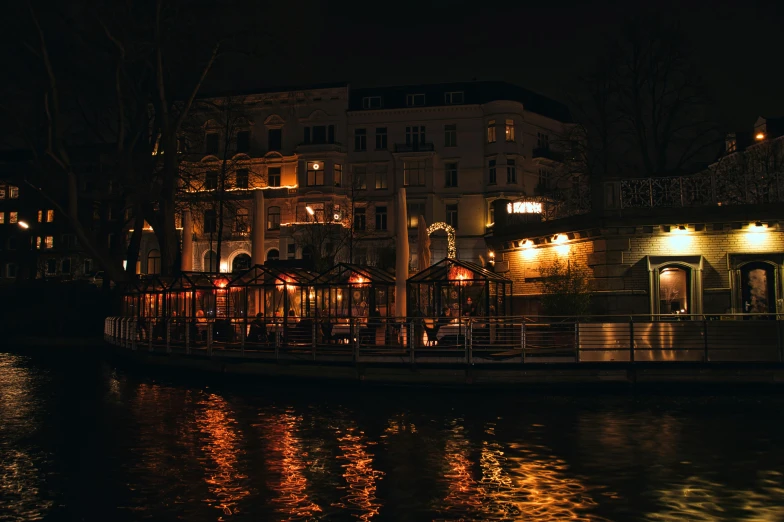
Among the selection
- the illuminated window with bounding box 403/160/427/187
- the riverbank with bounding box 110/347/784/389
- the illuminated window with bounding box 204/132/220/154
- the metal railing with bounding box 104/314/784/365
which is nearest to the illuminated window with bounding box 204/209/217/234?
the illuminated window with bounding box 204/132/220/154

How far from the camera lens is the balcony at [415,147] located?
6969 centimetres

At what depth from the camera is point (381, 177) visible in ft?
232

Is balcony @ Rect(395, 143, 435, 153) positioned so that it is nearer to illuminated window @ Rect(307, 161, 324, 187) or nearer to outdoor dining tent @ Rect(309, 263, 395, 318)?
illuminated window @ Rect(307, 161, 324, 187)

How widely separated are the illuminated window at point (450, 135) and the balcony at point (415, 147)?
137cm

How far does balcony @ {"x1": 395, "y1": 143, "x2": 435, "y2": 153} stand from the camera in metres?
69.7

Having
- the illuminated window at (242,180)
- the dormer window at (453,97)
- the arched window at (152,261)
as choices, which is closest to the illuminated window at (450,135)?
the dormer window at (453,97)

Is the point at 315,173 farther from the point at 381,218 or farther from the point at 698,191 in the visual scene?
the point at 698,191

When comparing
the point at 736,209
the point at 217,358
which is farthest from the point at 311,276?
the point at 736,209

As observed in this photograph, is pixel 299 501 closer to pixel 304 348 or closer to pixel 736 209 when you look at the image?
pixel 304 348

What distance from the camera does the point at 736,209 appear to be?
29953mm

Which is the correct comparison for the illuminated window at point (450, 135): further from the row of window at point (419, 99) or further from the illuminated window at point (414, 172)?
the illuminated window at point (414, 172)

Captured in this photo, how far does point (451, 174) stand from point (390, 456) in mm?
55538

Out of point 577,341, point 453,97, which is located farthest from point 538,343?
point 453,97

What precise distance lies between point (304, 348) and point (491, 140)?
4499 cm
